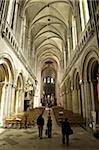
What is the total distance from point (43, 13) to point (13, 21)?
701 cm

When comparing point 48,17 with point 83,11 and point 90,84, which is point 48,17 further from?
point 90,84

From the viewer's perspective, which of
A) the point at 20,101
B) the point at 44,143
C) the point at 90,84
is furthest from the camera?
the point at 20,101

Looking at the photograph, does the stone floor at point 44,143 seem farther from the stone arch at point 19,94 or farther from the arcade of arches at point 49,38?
the stone arch at point 19,94

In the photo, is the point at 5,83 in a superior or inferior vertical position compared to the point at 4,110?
superior

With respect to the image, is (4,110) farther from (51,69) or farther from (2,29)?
(51,69)

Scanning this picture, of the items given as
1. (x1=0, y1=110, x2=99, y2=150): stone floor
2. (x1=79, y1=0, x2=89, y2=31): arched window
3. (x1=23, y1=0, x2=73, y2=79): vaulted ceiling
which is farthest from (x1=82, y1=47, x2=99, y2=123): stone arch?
(x1=23, y1=0, x2=73, y2=79): vaulted ceiling

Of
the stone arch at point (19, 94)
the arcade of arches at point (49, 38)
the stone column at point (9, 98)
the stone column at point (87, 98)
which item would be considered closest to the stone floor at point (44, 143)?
the arcade of arches at point (49, 38)

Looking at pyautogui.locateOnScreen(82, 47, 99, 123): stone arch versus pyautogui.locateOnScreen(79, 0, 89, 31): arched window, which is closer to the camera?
pyautogui.locateOnScreen(82, 47, 99, 123): stone arch

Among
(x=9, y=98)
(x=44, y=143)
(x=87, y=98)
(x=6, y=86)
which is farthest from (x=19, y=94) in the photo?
(x=44, y=143)

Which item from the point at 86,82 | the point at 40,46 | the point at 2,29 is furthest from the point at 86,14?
the point at 40,46

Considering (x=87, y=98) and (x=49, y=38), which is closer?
(x=87, y=98)

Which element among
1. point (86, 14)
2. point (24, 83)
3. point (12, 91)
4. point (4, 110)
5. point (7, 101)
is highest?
point (86, 14)

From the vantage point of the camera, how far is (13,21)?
13.1 m

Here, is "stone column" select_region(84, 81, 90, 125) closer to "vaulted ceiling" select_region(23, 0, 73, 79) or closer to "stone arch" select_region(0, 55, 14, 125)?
"stone arch" select_region(0, 55, 14, 125)
